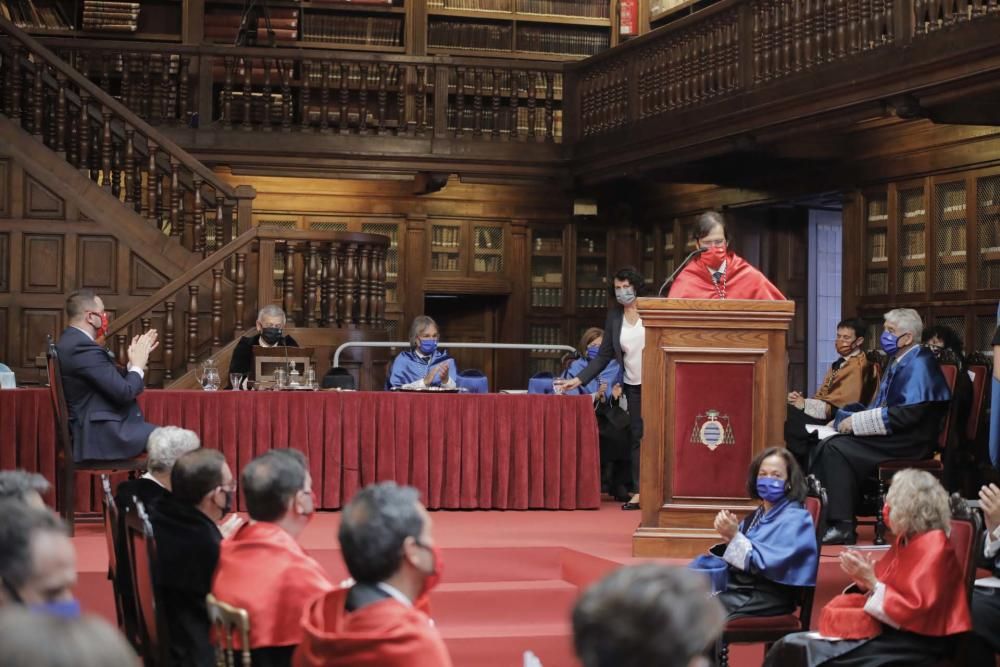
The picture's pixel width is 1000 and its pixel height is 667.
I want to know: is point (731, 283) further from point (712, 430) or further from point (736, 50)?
point (736, 50)

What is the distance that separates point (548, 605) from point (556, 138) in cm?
723

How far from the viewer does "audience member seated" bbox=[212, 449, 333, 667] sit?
10.3 ft

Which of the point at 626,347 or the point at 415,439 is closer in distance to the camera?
the point at 415,439

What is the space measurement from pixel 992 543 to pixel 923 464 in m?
2.17

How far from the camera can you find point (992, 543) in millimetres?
4590

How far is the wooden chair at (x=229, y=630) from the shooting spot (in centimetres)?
296

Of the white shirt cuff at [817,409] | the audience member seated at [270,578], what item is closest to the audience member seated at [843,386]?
the white shirt cuff at [817,409]

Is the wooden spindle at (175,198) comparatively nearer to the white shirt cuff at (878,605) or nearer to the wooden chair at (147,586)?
the wooden chair at (147,586)

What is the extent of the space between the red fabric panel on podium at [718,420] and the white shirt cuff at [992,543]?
45.1 inches

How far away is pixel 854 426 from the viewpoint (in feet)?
22.5

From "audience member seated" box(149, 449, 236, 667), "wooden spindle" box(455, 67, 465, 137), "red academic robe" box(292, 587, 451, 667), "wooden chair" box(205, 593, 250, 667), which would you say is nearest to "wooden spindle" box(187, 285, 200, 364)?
"wooden spindle" box(455, 67, 465, 137)

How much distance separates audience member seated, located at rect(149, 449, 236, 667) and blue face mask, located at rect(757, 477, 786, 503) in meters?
1.90

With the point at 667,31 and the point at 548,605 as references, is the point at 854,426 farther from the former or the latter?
the point at 667,31

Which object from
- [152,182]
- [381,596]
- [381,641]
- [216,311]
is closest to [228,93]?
[152,182]
